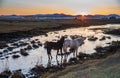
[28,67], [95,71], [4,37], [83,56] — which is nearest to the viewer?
[95,71]

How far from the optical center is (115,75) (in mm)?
15945

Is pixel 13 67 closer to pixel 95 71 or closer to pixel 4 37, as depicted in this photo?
pixel 95 71

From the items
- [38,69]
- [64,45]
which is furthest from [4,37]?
[38,69]

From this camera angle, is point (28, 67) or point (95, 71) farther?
point (28, 67)

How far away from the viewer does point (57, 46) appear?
2853cm

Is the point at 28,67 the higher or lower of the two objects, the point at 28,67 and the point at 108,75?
the lower

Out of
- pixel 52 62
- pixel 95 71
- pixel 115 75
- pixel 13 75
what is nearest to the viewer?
pixel 115 75

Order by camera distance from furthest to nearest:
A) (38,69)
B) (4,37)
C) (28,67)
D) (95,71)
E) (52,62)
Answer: (4,37) → (52,62) → (28,67) → (38,69) → (95,71)

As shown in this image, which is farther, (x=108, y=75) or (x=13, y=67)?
(x=13, y=67)

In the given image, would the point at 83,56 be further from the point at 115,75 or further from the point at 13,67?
the point at 115,75

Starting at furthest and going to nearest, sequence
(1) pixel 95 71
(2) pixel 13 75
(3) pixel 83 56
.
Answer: (3) pixel 83 56 → (2) pixel 13 75 → (1) pixel 95 71

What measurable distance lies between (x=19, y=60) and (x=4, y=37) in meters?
28.3

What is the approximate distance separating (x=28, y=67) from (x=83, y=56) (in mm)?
7435

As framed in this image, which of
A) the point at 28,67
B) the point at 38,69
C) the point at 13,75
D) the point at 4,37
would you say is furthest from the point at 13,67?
the point at 4,37
